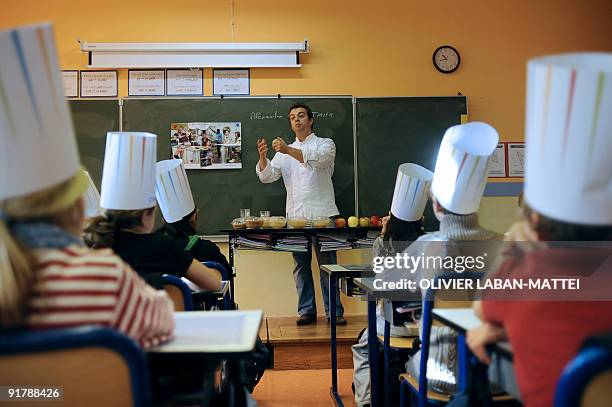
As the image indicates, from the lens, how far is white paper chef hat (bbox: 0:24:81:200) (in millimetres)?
1138

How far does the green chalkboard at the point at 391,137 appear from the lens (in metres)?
5.30

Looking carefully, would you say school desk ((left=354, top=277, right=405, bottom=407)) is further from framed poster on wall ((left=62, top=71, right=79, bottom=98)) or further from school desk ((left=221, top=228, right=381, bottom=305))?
framed poster on wall ((left=62, top=71, right=79, bottom=98))

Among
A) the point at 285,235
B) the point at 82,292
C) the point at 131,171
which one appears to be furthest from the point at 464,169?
the point at 285,235

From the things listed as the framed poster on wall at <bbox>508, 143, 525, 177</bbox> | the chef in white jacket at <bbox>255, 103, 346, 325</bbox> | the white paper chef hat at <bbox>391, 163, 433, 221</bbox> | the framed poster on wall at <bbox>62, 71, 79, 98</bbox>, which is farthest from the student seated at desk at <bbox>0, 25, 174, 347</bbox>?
the framed poster on wall at <bbox>508, 143, 525, 177</bbox>

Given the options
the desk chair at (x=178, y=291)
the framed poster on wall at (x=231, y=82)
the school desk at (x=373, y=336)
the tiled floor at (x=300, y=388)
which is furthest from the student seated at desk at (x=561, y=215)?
the framed poster on wall at (x=231, y=82)

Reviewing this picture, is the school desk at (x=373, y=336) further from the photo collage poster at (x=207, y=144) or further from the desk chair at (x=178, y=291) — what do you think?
the photo collage poster at (x=207, y=144)

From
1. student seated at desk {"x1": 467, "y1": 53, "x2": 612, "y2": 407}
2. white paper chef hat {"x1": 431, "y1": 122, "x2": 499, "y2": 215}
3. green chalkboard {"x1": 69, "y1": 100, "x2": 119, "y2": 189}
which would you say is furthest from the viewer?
green chalkboard {"x1": 69, "y1": 100, "x2": 119, "y2": 189}

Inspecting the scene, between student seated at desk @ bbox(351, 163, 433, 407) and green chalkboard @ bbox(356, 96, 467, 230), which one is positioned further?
green chalkboard @ bbox(356, 96, 467, 230)

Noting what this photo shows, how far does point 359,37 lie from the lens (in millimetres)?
5383

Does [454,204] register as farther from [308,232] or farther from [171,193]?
[308,232]

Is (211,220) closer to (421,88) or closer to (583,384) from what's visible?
(421,88)

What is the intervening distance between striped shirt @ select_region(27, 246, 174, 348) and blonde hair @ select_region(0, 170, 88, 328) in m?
0.02

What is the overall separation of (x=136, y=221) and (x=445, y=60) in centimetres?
393

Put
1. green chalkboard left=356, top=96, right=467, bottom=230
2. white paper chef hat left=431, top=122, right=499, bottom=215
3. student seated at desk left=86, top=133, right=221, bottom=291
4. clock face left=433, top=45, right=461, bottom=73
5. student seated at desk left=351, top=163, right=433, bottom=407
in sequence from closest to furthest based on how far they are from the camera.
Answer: student seated at desk left=86, top=133, right=221, bottom=291 < white paper chef hat left=431, top=122, right=499, bottom=215 < student seated at desk left=351, top=163, right=433, bottom=407 < green chalkboard left=356, top=96, right=467, bottom=230 < clock face left=433, top=45, right=461, bottom=73
